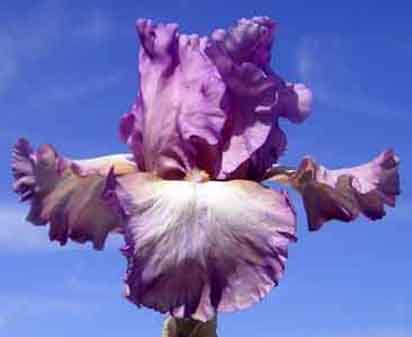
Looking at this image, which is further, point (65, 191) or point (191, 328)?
point (65, 191)

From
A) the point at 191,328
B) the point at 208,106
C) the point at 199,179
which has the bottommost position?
the point at 191,328

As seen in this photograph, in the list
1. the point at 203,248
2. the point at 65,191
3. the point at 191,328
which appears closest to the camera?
the point at 203,248


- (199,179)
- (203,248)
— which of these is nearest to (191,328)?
(203,248)

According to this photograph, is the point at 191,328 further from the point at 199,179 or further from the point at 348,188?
the point at 348,188

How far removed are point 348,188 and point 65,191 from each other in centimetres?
69

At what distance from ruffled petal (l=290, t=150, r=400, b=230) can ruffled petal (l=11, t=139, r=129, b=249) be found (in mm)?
454

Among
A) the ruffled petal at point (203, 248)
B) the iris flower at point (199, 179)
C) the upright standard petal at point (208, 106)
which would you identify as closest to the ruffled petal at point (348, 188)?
the iris flower at point (199, 179)

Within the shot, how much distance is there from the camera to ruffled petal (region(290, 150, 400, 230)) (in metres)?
2.30

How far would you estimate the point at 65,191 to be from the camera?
2.30m

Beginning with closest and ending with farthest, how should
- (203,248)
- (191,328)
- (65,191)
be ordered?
(203,248), (191,328), (65,191)

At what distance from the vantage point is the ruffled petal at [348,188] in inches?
90.7

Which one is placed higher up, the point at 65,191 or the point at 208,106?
the point at 208,106

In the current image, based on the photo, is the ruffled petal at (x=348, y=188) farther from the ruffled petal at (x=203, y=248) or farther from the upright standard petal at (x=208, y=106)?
the ruffled petal at (x=203, y=248)

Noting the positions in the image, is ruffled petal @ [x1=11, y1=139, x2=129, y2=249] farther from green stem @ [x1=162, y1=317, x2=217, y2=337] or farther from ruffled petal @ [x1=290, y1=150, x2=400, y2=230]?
ruffled petal @ [x1=290, y1=150, x2=400, y2=230]
